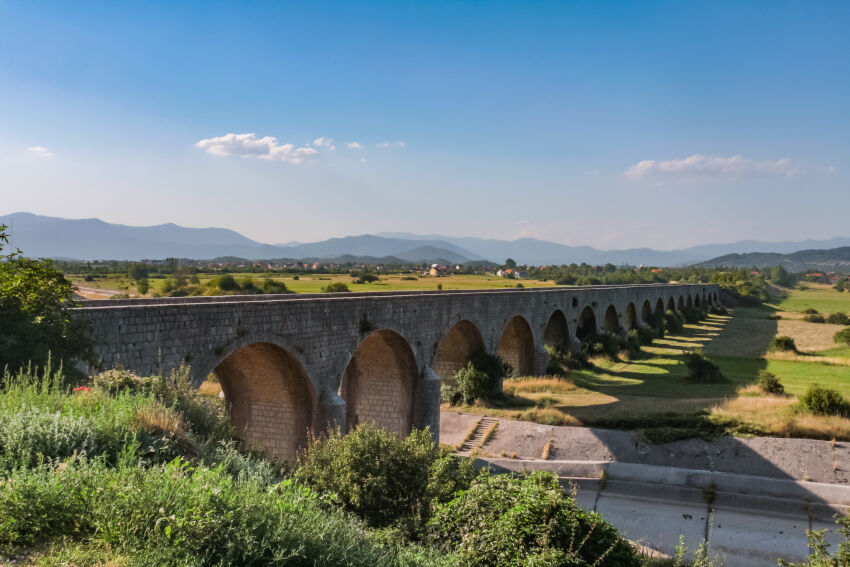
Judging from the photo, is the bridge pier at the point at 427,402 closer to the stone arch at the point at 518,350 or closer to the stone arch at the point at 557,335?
the stone arch at the point at 518,350

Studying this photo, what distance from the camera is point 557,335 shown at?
122 ft

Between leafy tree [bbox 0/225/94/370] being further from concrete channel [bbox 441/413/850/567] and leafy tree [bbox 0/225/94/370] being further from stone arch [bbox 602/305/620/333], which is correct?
stone arch [bbox 602/305/620/333]

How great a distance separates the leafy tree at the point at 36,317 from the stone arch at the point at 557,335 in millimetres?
29857

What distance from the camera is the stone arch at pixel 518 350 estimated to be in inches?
1261

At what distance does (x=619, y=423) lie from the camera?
22.2 m

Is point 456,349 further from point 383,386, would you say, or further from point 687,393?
point 687,393

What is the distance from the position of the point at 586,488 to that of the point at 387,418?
22.6 feet

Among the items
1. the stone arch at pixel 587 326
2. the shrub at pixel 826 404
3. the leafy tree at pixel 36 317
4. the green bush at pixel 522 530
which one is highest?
the leafy tree at pixel 36 317

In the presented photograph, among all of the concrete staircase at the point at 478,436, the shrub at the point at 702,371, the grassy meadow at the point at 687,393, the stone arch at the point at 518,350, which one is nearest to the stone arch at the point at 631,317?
the grassy meadow at the point at 687,393

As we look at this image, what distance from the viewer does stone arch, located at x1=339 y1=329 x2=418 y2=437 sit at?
20.9 meters

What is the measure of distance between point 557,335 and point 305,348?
79.8 feet

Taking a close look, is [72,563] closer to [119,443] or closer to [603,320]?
[119,443]

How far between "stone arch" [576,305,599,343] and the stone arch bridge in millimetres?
13676

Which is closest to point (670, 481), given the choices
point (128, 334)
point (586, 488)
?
point (586, 488)
